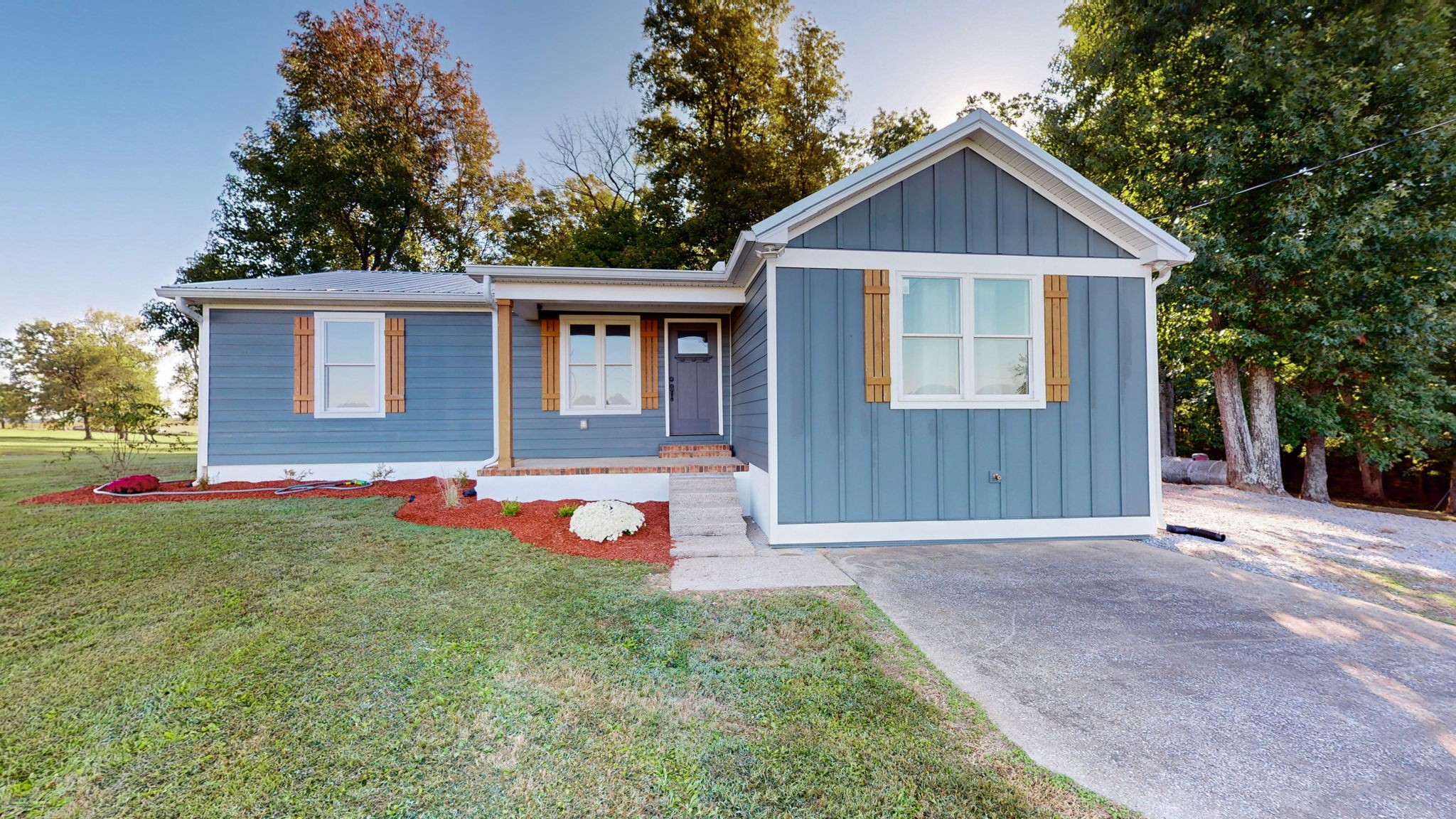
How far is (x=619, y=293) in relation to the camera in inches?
245

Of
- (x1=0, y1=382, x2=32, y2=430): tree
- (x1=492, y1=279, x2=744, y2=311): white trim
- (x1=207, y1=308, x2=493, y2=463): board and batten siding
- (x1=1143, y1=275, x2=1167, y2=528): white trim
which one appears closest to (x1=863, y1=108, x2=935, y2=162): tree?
(x1=492, y1=279, x2=744, y2=311): white trim

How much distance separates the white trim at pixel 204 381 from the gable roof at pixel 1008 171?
8.21 metres

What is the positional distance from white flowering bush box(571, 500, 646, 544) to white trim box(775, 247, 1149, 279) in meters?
2.88

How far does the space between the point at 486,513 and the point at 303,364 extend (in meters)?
4.56

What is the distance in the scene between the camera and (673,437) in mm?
7949

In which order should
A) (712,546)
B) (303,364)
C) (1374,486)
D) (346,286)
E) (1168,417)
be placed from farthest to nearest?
(1168,417)
(1374,486)
(346,286)
(303,364)
(712,546)

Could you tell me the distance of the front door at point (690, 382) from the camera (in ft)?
26.0

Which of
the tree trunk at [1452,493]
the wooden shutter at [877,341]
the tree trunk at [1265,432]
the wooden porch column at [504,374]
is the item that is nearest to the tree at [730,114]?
the wooden porch column at [504,374]

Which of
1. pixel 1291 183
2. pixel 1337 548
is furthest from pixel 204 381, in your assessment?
pixel 1291 183

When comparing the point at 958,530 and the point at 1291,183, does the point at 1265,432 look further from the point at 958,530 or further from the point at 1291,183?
the point at 958,530

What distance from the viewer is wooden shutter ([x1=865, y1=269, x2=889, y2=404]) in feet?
16.4

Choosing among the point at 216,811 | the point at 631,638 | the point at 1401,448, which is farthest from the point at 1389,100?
the point at 216,811

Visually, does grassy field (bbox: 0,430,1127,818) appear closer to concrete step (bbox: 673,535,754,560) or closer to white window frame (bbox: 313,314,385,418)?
concrete step (bbox: 673,535,754,560)

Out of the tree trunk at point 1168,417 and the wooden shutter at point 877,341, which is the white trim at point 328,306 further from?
the tree trunk at point 1168,417
